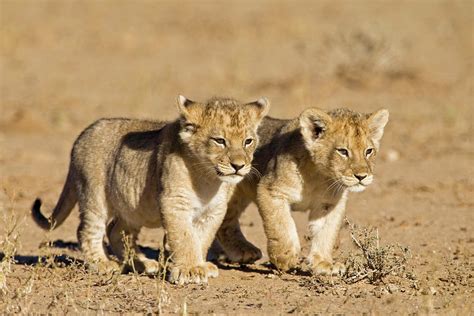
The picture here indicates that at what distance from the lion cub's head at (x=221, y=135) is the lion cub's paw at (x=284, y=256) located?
0.88 m

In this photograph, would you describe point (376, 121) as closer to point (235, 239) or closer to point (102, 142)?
point (235, 239)

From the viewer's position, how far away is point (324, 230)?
8.77 m

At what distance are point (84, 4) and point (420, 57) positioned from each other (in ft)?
38.2

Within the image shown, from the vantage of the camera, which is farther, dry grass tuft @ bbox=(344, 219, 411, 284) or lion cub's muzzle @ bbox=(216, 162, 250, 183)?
dry grass tuft @ bbox=(344, 219, 411, 284)

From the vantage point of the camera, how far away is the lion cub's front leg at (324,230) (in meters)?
8.73

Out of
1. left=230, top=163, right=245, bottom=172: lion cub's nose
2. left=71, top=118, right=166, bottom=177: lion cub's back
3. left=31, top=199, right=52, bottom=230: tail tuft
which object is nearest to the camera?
left=230, top=163, right=245, bottom=172: lion cub's nose

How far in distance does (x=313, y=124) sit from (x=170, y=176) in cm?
126

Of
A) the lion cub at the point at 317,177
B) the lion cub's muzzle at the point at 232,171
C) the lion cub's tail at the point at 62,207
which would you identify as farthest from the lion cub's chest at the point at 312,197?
the lion cub's tail at the point at 62,207

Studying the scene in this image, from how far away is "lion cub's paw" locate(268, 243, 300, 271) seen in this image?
859cm

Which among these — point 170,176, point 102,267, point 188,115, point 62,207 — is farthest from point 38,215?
point 188,115

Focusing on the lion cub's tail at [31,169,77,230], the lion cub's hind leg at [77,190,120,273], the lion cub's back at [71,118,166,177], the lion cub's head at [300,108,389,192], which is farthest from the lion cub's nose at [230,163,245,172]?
the lion cub's tail at [31,169,77,230]

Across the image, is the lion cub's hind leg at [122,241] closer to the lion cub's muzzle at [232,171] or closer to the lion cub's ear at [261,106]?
the lion cub's muzzle at [232,171]

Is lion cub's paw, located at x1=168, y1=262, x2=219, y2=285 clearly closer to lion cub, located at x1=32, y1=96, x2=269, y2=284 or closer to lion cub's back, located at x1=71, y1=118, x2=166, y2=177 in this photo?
lion cub, located at x1=32, y1=96, x2=269, y2=284

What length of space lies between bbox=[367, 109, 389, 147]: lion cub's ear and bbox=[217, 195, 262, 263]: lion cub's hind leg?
4.74 ft
